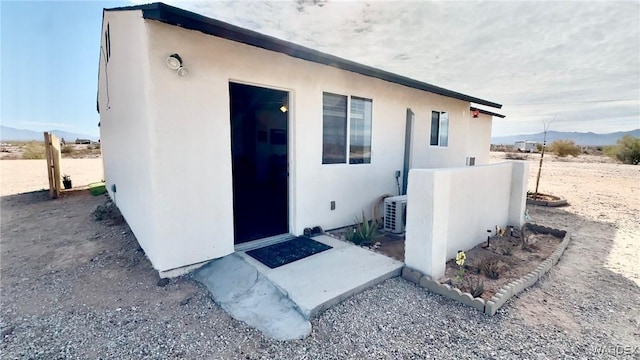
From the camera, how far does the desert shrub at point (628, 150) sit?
20402 mm

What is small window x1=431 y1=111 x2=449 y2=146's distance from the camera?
7.71m

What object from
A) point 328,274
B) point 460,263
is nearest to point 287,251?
point 328,274

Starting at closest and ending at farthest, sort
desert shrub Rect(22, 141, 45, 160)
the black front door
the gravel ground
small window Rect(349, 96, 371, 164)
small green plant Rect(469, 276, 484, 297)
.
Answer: the gravel ground
small green plant Rect(469, 276, 484, 297)
small window Rect(349, 96, 371, 164)
the black front door
desert shrub Rect(22, 141, 45, 160)

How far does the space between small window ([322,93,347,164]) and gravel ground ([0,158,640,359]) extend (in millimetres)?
2607

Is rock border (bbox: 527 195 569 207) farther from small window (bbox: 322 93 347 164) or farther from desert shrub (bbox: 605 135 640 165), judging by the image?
desert shrub (bbox: 605 135 640 165)

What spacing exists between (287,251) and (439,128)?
614 cm

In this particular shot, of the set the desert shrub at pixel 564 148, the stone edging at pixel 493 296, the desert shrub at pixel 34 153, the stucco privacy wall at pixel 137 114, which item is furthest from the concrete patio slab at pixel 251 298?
the desert shrub at pixel 564 148

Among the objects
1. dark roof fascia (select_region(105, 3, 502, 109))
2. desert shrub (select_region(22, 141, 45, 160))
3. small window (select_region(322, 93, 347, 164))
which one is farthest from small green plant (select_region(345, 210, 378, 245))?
desert shrub (select_region(22, 141, 45, 160))

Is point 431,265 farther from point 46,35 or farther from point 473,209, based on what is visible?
point 46,35

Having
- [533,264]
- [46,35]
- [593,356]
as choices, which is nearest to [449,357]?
[593,356]

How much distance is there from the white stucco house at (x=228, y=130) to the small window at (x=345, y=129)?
2 centimetres

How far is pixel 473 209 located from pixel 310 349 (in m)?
3.52

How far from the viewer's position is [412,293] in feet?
10.6

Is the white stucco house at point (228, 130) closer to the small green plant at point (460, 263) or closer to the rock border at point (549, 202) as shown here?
the small green plant at point (460, 263)
